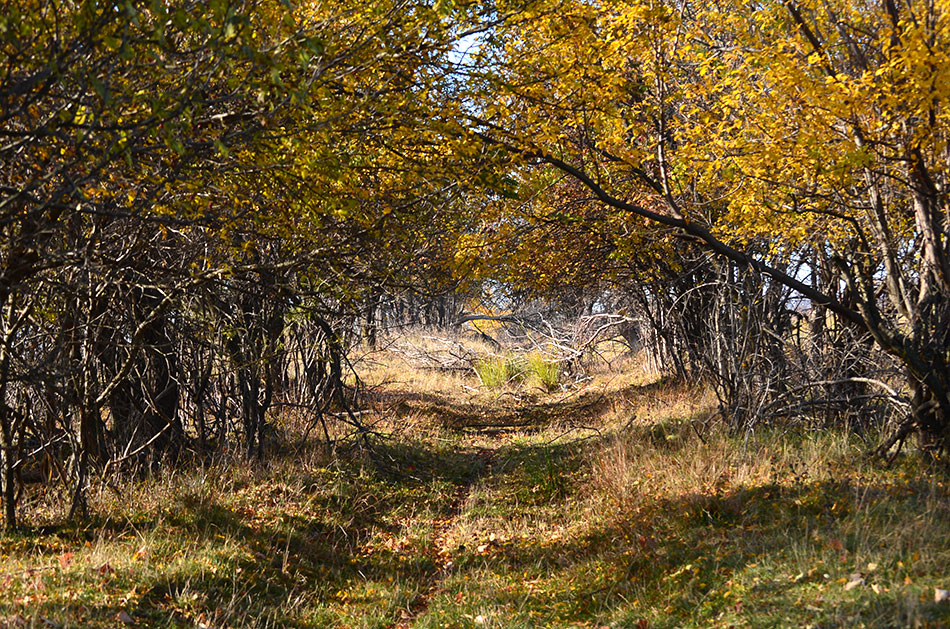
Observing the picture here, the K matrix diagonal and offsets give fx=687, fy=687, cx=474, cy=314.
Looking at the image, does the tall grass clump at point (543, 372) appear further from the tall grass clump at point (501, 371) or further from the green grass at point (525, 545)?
the green grass at point (525, 545)

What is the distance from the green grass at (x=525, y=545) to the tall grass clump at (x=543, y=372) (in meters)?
7.23

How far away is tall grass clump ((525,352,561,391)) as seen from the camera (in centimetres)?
1565


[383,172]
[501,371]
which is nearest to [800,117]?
[383,172]

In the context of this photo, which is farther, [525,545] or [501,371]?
[501,371]

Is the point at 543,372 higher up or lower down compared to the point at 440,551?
higher up

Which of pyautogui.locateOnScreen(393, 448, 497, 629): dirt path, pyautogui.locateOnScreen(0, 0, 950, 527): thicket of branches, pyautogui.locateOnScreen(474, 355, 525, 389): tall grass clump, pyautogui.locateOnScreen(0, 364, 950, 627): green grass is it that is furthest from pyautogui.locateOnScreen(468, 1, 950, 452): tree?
pyautogui.locateOnScreen(474, 355, 525, 389): tall grass clump

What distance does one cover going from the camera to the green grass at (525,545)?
4.30m

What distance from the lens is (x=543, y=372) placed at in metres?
15.7

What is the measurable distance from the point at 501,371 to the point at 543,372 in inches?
41.6

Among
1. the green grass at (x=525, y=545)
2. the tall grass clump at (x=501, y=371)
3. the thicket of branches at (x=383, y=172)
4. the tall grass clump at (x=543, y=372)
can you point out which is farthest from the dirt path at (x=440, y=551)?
the tall grass clump at (x=501, y=371)

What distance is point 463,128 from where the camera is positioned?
5625mm

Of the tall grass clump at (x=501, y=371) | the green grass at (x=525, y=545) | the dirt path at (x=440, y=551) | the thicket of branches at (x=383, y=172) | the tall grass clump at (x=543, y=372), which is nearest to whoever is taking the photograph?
the thicket of branches at (x=383, y=172)

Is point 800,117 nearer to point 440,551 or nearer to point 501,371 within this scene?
point 440,551

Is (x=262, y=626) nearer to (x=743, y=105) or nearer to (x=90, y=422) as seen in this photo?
(x=90, y=422)
